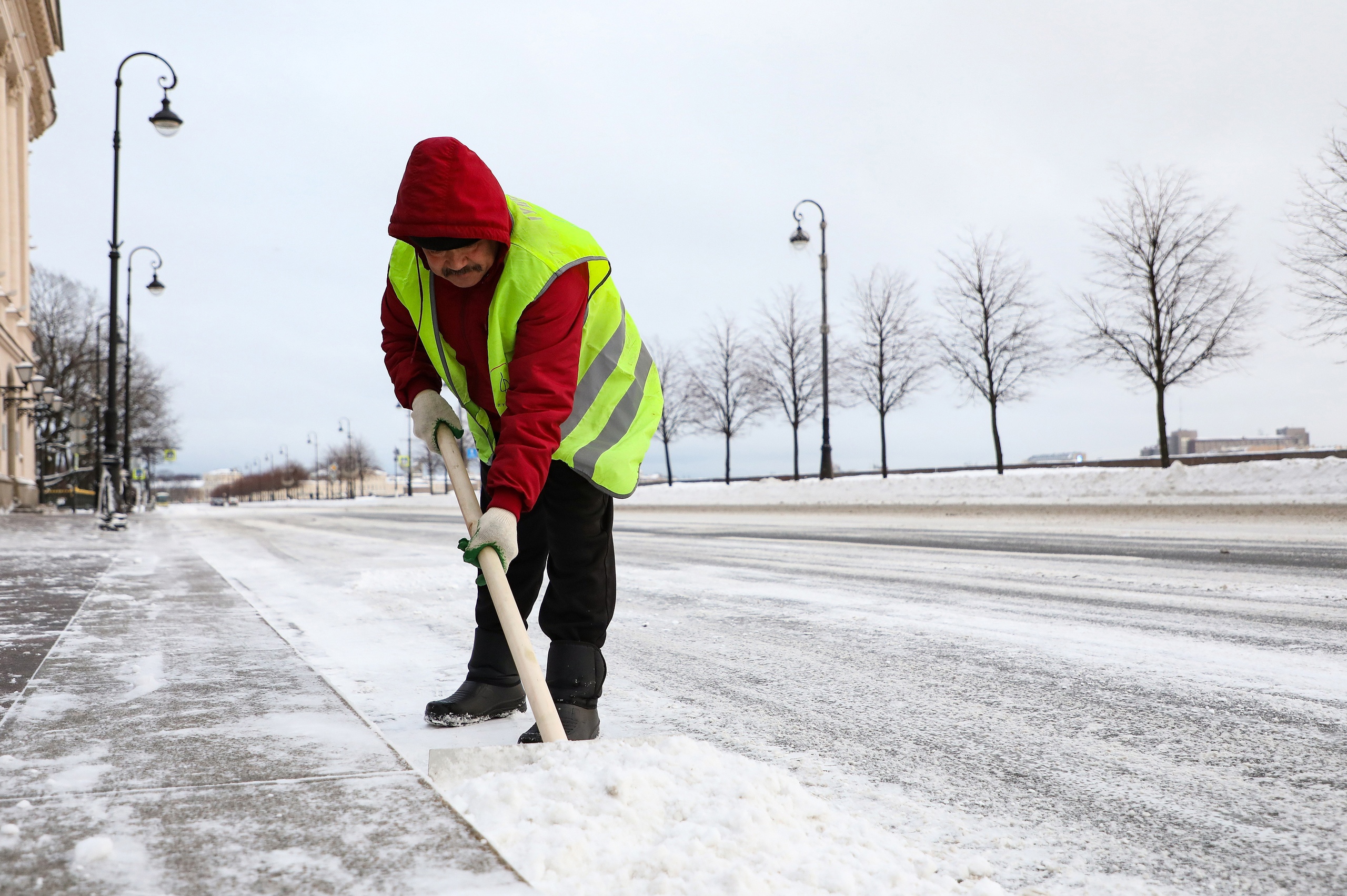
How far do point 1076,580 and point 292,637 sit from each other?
494 centimetres

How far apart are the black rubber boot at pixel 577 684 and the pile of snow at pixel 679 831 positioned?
1.38ft

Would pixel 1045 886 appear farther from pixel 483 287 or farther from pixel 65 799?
pixel 483 287

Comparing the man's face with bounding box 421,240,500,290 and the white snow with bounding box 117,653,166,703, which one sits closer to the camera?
the man's face with bounding box 421,240,500,290

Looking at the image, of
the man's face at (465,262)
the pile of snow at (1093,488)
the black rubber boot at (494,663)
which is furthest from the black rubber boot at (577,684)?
the pile of snow at (1093,488)

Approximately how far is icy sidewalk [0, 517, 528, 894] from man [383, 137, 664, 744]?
0.55 meters

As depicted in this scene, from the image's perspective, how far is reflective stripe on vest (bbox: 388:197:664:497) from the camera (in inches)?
96.9

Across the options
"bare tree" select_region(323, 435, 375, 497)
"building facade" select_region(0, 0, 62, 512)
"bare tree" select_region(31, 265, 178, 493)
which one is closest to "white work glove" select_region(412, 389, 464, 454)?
"building facade" select_region(0, 0, 62, 512)

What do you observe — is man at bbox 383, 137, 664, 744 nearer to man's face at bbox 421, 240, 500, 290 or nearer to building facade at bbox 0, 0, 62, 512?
man's face at bbox 421, 240, 500, 290

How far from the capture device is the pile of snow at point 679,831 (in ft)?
5.11

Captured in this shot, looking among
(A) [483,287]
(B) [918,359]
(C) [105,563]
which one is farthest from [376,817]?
(B) [918,359]

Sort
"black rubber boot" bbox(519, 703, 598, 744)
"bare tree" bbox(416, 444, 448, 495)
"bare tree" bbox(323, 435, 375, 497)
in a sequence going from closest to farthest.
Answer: "black rubber boot" bbox(519, 703, 598, 744) < "bare tree" bbox(416, 444, 448, 495) < "bare tree" bbox(323, 435, 375, 497)

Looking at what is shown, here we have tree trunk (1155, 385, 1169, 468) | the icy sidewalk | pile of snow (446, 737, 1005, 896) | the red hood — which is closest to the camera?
the icy sidewalk

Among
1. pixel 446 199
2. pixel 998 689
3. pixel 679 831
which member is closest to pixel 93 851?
pixel 679 831

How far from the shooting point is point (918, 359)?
32.4 m
